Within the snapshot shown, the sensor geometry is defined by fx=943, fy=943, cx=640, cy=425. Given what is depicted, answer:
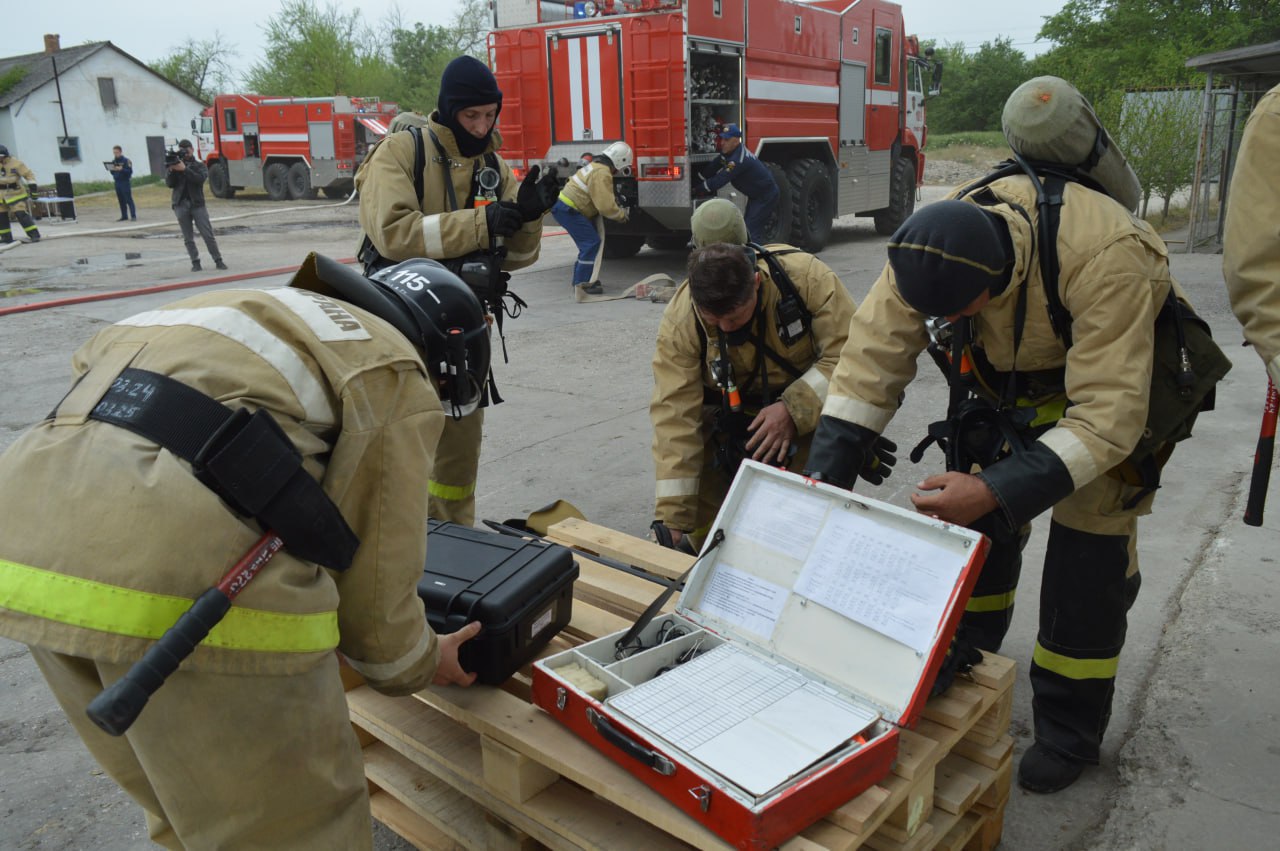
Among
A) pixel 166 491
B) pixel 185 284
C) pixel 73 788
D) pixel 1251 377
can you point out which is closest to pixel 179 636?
pixel 166 491

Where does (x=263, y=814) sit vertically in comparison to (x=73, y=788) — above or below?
above

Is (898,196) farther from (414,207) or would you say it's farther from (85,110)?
(85,110)

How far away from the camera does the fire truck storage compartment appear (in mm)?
10273

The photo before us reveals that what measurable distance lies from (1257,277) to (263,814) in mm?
2418

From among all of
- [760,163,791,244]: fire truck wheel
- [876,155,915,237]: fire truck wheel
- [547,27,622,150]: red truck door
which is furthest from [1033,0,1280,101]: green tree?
[547,27,622,150]: red truck door

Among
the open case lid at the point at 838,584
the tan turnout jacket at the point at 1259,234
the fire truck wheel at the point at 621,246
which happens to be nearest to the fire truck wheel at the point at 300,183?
the fire truck wheel at the point at 621,246

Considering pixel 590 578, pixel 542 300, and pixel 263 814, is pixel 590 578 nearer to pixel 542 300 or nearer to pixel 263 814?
pixel 263 814

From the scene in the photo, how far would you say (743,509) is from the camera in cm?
242

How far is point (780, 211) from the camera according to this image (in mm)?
11609

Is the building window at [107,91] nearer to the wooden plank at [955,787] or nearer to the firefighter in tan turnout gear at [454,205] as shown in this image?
the firefighter in tan turnout gear at [454,205]

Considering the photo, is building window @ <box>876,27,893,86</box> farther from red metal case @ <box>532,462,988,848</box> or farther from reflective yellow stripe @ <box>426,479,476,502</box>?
red metal case @ <box>532,462,988,848</box>

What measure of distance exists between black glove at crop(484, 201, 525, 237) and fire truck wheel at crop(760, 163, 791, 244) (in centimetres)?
789

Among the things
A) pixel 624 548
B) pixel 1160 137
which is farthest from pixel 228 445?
pixel 1160 137

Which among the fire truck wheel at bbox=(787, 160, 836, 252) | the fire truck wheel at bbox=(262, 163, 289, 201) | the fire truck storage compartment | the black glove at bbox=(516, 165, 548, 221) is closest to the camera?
the black glove at bbox=(516, 165, 548, 221)
